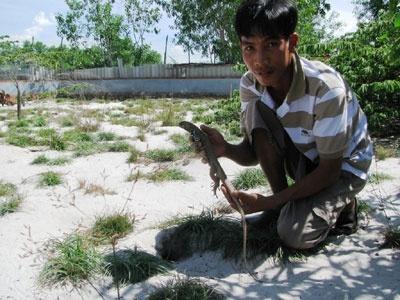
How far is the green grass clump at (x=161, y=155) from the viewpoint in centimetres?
525

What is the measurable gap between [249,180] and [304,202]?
1.43m

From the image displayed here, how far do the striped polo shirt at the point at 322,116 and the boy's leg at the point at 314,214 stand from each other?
4.4 inches

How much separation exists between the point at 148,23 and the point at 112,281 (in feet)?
81.6

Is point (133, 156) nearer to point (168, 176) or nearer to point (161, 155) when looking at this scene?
point (161, 155)

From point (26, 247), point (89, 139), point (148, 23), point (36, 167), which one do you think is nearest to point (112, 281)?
point (26, 247)

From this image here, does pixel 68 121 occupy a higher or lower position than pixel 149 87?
lower

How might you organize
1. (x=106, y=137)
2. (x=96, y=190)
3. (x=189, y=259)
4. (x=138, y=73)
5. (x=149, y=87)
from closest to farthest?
(x=189, y=259)
(x=96, y=190)
(x=106, y=137)
(x=149, y=87)
(x=138, y=73)

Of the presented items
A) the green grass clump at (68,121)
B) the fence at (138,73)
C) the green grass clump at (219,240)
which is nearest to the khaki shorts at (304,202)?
the green grass clump at (219,240)

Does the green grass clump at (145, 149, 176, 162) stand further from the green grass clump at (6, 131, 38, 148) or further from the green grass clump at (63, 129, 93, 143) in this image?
the green grass clump at (6, 131, 38, 148)

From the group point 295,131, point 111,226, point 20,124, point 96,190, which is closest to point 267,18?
point 295,131

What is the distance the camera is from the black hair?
2229 mm

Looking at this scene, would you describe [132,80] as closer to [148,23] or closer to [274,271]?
[148,23]

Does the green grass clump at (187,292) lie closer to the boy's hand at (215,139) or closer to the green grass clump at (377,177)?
the boy's hand at (215,139)

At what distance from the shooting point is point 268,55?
2.32 m
